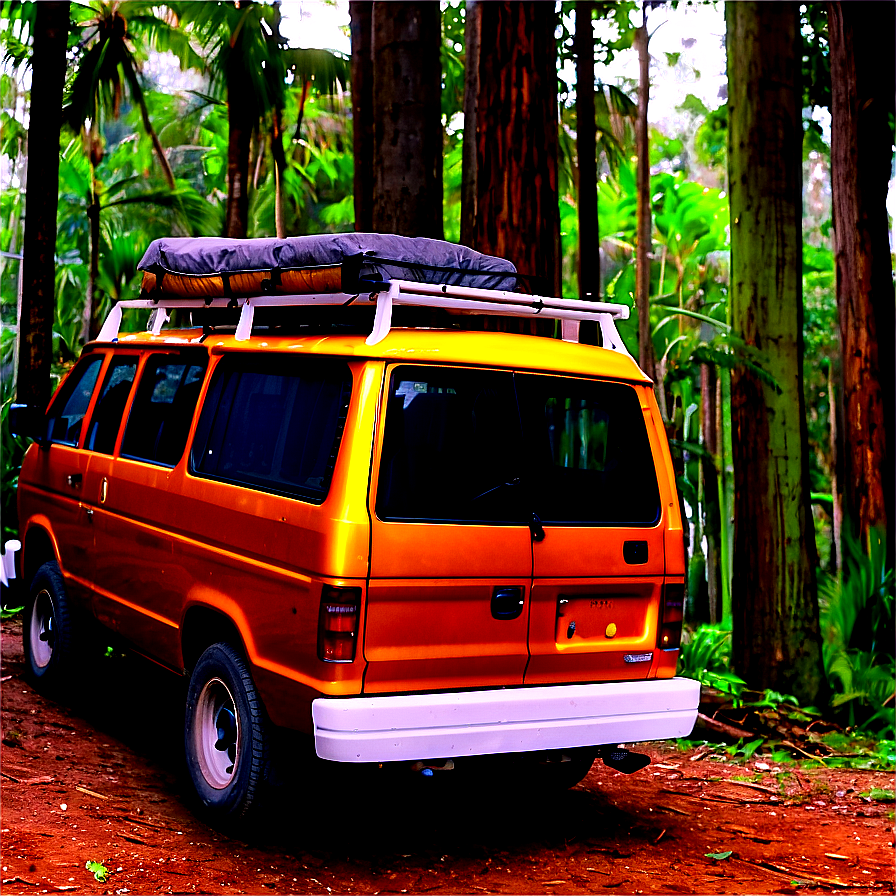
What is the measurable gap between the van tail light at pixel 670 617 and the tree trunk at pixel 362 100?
27.4 feet

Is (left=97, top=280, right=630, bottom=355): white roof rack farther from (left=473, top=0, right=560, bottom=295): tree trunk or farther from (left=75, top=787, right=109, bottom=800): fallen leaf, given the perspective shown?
(left=75, top=787, right=109, bottom=800): fallen leaf

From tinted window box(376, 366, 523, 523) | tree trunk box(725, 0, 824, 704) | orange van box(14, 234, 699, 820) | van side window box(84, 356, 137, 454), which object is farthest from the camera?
tree trunk box(725, 0, 824, 704)

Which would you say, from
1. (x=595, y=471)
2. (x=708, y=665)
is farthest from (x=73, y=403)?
(x=708, y=665)

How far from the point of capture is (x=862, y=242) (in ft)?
38.2

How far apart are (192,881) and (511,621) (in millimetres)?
1632

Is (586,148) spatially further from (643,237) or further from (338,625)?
(338,625)

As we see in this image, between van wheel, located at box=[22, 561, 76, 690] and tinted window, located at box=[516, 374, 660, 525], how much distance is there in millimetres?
3283

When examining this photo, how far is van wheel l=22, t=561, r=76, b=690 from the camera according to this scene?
272 inches

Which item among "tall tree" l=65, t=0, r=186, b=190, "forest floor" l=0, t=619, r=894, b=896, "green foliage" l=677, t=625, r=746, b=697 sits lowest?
"forest floor" l=0, t=619, r=894, b=896

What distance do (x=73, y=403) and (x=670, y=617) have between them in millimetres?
4022

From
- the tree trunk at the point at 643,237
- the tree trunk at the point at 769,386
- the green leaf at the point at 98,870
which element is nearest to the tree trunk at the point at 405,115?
the tree trunk at the point at 769,386

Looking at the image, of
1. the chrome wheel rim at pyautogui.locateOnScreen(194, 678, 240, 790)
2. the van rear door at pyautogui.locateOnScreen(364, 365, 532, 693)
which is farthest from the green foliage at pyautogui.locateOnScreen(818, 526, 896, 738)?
the chrome wheel rim at pyautogui.locateOnScreen(194, 678, 240, 790)

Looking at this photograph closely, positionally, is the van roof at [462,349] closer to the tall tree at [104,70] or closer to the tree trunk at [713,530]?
the tree trunk at [713,530]

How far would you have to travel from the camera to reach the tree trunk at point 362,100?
13078 mm
